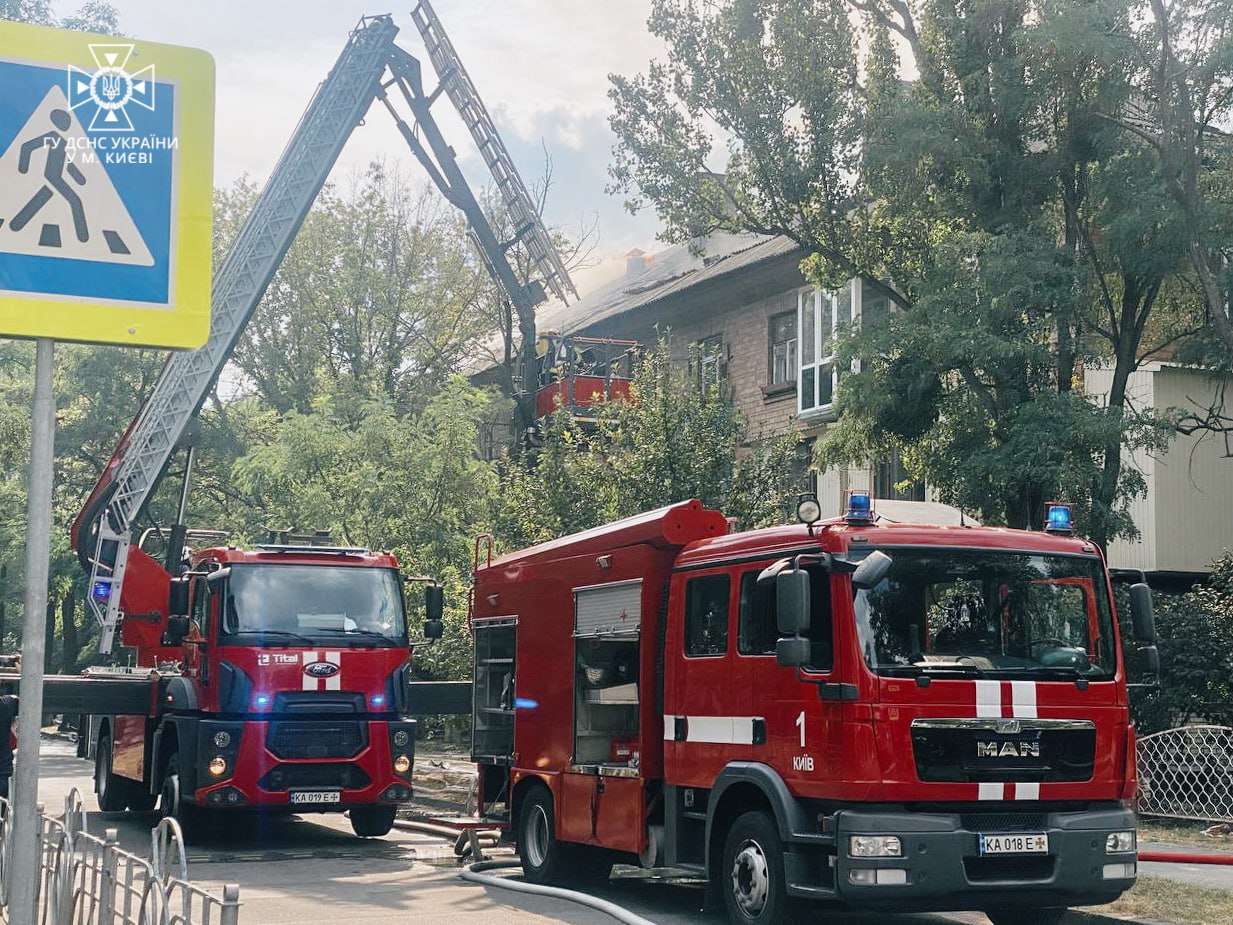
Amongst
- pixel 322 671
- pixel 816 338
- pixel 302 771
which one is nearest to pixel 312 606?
pixel 322 671

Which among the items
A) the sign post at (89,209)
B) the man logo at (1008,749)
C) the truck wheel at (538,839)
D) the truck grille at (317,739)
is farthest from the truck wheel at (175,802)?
the sign post at (89,209)

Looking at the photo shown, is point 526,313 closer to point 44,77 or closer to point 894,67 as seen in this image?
point 894,67

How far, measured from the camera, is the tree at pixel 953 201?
18844 mm

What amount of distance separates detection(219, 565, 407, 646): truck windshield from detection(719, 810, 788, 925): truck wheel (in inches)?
265

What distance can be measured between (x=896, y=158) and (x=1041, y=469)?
14.1 feet

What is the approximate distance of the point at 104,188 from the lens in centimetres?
523

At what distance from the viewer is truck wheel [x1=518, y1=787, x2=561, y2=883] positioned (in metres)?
12.9

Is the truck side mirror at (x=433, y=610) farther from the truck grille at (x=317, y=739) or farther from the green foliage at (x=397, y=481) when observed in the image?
the green foliage at (x=397, y=481)

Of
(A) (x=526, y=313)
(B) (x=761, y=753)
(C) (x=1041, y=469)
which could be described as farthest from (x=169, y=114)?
(A) (x=526, y=313)

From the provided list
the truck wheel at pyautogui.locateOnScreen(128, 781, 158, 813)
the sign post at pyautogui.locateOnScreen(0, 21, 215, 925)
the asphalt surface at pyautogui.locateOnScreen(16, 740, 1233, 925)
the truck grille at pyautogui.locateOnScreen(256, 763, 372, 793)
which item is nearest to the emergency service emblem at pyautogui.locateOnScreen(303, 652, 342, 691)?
the truck grille at pyautogui.locateOnScreen(256, 763, 372, 793)

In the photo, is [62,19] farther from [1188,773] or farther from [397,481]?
[1188,773]

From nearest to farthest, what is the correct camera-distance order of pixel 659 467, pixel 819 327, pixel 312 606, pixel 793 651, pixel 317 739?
pixel 793 651, pixel 317 739, pixel 312 606, pixel 659 467, pixel 819 327

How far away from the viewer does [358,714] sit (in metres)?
16.0

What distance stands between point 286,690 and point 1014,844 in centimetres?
831
